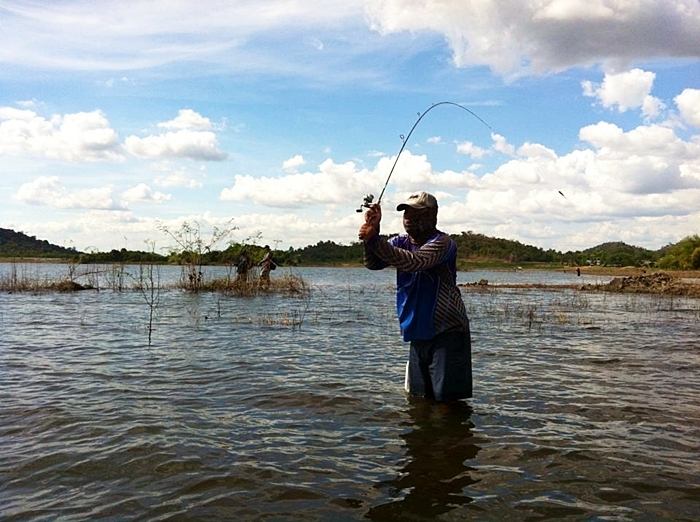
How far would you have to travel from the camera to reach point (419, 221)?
19.3ft

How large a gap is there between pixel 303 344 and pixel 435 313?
713cm

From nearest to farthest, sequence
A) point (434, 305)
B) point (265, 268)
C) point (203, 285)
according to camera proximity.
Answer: point (434, 305) → point (265, 268) → point (203, 285)

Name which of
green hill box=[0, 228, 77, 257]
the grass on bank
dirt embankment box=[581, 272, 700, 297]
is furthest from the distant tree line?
dirt embankment box=[581, 272, 700, 297]

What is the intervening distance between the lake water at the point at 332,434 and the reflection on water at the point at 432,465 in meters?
0.02

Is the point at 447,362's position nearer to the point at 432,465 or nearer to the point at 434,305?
the point at 434,305

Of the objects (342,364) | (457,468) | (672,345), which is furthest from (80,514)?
(672,345)

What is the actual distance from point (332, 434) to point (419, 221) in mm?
2412

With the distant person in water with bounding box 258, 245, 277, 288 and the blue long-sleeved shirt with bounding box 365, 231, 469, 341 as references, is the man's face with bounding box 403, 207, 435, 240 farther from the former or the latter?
the distant person in water with bounding box 258, 245, 277, 288

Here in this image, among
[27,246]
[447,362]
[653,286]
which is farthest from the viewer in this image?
[27,246]

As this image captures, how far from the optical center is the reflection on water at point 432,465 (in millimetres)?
4266

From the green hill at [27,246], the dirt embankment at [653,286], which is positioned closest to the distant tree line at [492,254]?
the green hill at [27,246]

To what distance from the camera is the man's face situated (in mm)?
5863

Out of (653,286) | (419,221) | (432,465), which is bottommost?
(432,465)

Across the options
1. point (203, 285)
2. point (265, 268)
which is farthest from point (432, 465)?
point (203, 285)
